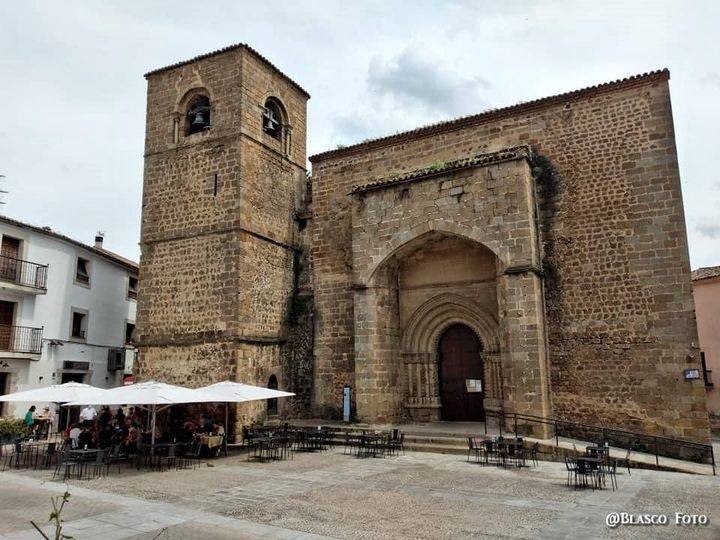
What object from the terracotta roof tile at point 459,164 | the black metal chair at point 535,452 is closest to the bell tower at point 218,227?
the terracotta roof tile at point 459,164

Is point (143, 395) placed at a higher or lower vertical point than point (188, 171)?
lower

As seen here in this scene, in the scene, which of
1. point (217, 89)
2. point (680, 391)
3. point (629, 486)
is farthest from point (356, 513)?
point (217, 89)

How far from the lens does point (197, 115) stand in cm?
1736

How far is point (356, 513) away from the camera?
24.1 ft

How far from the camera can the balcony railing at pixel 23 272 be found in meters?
18.4

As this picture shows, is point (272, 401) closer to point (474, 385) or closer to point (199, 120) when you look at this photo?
point (474, 385)

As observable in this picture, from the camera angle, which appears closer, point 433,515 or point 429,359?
point 433,515

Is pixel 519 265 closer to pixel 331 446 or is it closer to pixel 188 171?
pixel 331 446

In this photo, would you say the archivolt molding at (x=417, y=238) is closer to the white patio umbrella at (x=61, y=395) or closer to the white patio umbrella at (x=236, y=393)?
the white patio umbrella at (x=236, y=393)

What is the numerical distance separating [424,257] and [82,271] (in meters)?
14.3

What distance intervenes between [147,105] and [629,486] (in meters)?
17.6

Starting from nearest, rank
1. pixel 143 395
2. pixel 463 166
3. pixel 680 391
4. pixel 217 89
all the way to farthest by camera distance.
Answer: pixel 143 395
pixel 680 391
pixel 463 166
pixel 217 89

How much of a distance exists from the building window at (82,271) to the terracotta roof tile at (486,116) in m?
10.6

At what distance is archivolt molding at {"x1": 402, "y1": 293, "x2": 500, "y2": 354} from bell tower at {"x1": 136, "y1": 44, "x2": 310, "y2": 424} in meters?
4.05
